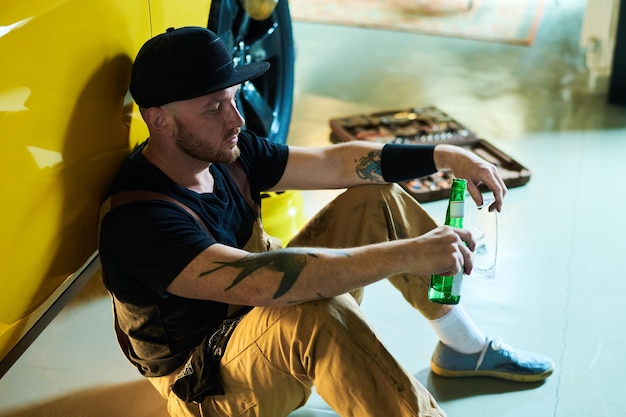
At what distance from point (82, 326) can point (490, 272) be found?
4.46ft

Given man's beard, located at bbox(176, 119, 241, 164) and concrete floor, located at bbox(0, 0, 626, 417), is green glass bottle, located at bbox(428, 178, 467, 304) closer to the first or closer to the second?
concrete floor, located at bbox(0, 0, 626, 417)

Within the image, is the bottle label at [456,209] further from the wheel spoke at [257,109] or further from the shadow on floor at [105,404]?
the wheel spoke at [257,109]

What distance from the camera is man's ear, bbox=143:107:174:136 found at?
72.2 inches

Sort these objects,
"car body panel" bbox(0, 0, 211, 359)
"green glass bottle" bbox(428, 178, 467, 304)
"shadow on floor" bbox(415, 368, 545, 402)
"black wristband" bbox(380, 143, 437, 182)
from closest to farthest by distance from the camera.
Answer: "car body panel" bbox(0, 0, 211, 359), "green glass bottle" bbox(428, 178, 467, 304), "black wristband" bbox(380, 143, 437, 182), "shadow on floor" bbox(415, 368, 545, 402)

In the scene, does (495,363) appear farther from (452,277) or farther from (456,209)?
(456,209)

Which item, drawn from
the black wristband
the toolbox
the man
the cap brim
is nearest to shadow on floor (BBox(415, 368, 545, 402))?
the man

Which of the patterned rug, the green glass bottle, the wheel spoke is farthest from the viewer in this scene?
the patterned rug

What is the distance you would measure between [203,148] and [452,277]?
724 millimetres

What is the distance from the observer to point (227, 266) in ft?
5.54

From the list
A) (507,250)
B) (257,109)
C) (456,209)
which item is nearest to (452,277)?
(456,209)

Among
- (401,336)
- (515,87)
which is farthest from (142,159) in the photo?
(515,87)

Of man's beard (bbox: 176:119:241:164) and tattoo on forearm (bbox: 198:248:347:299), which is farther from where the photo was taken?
man's beard (bbox: 176:119:241:164)

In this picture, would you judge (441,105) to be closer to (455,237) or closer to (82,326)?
(82,326)

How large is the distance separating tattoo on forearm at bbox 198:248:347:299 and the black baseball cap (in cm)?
38
